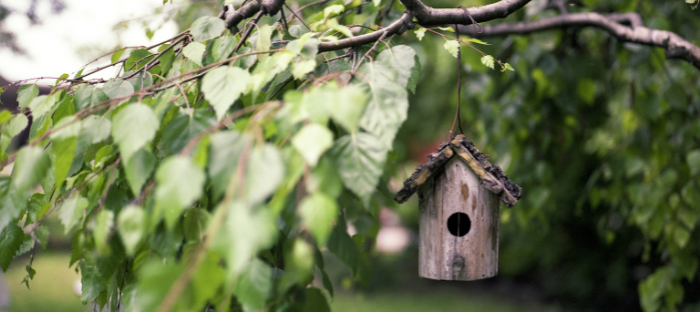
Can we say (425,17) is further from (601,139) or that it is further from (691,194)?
(601,139)

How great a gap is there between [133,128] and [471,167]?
77 centimetres

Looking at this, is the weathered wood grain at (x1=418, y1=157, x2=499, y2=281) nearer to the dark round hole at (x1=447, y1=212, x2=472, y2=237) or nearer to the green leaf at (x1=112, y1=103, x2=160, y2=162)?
the dark round hole at (x1=447, y1=212, x2=472, y2=237)

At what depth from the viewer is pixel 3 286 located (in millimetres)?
4047

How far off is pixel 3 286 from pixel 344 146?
183 inches

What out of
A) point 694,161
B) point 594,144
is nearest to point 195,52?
point 694,161

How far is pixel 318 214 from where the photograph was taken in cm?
48

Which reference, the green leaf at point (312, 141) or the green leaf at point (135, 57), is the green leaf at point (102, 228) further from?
the green leaf at point (135, 57)

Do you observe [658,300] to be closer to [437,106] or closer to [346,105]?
[346,105]

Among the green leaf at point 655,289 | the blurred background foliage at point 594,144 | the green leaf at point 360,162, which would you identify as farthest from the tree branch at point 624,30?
the green leaf at point 360,162

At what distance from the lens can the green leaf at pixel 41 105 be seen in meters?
0.82

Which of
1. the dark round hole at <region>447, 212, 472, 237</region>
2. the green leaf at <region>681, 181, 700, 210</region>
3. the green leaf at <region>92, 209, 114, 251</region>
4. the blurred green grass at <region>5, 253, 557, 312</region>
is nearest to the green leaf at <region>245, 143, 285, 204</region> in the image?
the green leaf at <region>92, 209, 114, 251</region>

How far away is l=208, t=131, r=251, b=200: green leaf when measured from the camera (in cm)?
51

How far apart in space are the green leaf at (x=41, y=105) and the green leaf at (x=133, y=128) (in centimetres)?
30

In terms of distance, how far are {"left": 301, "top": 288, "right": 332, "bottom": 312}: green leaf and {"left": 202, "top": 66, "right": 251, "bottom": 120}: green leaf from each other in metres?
0.29
